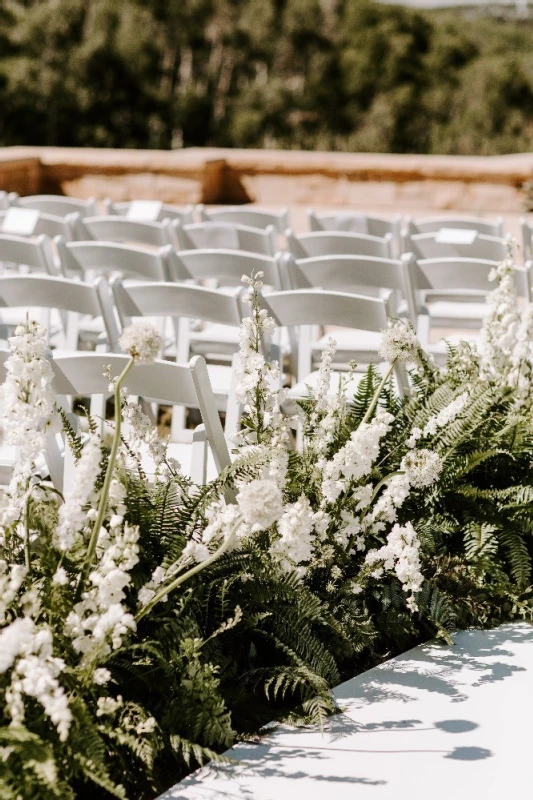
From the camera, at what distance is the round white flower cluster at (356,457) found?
2430mm

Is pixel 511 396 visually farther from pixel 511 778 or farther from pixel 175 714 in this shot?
pixel 175 714

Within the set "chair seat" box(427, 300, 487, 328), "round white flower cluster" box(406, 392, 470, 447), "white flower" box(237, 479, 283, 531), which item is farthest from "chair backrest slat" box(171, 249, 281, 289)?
"white flower" box(237, 479, 283, 531)

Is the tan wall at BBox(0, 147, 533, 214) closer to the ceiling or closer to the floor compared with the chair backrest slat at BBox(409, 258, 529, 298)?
closer to the ceiling

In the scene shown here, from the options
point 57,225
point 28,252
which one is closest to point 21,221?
point 57,225

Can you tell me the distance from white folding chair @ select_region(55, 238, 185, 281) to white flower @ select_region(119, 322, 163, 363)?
2448mm

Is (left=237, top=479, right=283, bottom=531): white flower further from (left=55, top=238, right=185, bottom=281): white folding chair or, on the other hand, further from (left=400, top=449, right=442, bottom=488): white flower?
(left=55, top=238, right=185, bottom=281): white folding chair

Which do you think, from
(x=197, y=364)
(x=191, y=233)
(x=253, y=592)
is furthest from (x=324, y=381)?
(x=191, y=233)

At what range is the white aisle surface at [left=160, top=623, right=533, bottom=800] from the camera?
2127 mm

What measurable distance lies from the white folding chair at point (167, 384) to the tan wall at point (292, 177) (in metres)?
7.51

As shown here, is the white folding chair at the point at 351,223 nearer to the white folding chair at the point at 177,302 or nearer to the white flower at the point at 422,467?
the white folding chair at the point at 177,302

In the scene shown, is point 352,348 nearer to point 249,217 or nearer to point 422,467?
point 249,217

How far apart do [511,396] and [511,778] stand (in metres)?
1.28

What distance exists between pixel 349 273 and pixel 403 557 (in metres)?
1.93

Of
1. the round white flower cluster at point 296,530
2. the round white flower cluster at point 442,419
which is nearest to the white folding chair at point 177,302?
the round white flower cluster at point 442,419
